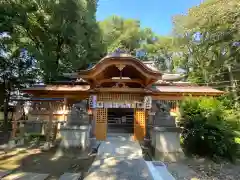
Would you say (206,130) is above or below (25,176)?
above

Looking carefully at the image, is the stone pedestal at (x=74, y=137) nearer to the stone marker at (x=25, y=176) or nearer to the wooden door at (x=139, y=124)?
the stone marker at (x=25, y=176)

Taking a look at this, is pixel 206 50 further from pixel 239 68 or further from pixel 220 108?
pixel 220 108

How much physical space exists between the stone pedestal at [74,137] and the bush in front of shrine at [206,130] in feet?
13.1

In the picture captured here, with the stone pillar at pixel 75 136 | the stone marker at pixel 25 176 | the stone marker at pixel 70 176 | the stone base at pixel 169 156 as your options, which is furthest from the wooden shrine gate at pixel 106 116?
the stone marker at pixel 25 176

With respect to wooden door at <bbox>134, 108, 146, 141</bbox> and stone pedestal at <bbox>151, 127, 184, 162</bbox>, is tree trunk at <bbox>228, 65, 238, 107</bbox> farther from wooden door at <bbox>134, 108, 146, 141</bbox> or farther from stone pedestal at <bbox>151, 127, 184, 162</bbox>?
stone pedestal at <bbox>151, 127, 184, 162</bbox>

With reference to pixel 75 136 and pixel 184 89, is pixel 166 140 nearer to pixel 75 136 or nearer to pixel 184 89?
pixel 75 136

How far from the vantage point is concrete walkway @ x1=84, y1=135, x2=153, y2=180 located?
494 centimetres

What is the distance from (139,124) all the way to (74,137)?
3308mm

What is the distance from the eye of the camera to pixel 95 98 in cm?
922

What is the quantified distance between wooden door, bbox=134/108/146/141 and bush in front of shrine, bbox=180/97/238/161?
1943 millimetres

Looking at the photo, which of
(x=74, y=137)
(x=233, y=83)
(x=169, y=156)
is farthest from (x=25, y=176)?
(x=233, y=83)

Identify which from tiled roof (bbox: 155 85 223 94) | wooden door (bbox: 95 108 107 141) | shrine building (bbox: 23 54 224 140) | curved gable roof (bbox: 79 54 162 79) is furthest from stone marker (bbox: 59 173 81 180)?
tiled roof (bbox: 155 85 223 94)

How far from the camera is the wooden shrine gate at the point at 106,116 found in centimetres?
914

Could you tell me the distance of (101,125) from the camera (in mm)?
9133
